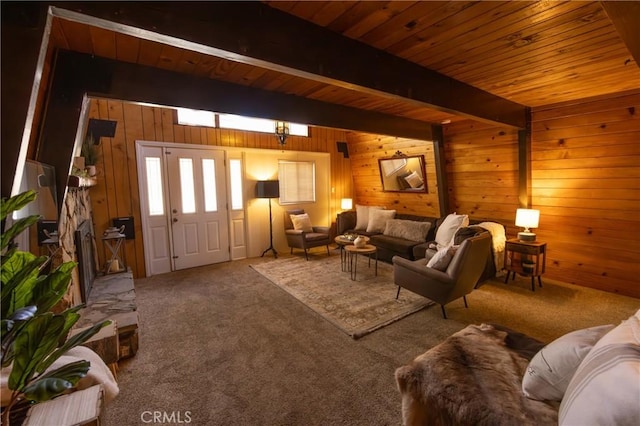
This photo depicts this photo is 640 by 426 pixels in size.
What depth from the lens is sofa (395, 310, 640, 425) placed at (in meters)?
0.82

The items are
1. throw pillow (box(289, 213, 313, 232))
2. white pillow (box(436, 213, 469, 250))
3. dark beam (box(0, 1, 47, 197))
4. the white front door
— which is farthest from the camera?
throw pillow (box(289, 213, 313, 232))

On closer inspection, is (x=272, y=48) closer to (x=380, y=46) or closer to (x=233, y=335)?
(x=380, y=46)

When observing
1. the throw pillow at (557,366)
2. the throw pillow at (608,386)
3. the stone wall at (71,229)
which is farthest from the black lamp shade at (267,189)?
the throw pillow at (608,386)

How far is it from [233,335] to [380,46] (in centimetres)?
275

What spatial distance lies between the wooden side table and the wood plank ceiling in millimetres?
1905

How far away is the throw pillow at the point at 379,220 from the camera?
Result: 18.2 ft

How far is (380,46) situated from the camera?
6.40 feet

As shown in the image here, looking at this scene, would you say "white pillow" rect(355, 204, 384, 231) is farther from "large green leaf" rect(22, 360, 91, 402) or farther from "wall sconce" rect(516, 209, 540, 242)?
"large green leaf" rect(22, 360, 91, 402)

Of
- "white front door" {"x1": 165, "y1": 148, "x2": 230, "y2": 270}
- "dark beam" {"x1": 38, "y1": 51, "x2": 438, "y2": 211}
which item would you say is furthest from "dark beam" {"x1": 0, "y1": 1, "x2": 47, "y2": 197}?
"white front door" {"x1": 165, "y1": 148, "x2": 230, "y2": 270}

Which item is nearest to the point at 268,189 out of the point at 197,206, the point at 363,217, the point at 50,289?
the point at 197,206

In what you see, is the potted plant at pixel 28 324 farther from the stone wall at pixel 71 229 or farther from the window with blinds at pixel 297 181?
the window with blinds at pixel 297 181

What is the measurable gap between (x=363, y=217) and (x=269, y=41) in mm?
4741

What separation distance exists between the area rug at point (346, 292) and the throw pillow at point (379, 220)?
0.80m

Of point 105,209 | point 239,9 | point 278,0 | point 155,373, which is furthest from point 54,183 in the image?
point 105,209
